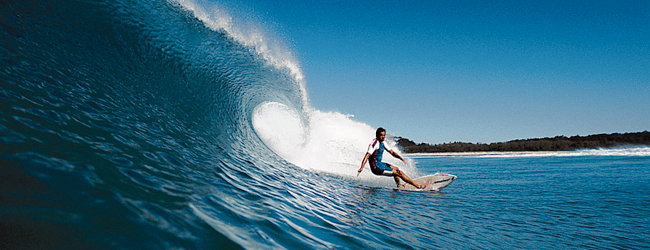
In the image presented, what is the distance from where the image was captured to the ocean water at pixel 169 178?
191 centimetres

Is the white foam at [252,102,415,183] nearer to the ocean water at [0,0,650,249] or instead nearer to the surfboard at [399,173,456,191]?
the ocean water at [0,0,650,249]

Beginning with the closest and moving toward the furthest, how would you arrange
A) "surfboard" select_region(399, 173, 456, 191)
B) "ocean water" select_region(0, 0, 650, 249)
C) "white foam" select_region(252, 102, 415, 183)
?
"ocean water" select_region(0, 0, 650, 249), "surfboard" select_region(399, 173, 456, 191), "white foam" select_region(252, 102, 415, 183)

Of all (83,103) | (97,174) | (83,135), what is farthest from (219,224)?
Result: (83,103)

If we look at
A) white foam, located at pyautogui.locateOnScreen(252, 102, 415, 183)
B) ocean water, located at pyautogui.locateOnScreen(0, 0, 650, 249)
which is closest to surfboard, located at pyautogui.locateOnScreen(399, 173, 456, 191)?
ocean water, located at pyautogui.locateOnScreen(0, 0, 650, 249)

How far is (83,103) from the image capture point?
4.24 m

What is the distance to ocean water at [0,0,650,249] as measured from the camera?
1913mm

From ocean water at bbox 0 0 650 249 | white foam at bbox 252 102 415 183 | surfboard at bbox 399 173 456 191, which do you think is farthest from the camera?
white foam at bbox 252 102 415 183

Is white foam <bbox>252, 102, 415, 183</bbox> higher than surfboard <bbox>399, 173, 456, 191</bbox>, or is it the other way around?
white foam <bbox>252, 102, 415, 183</bbox>

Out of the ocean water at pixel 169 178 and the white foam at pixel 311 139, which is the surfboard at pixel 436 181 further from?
the white foam at pixel 311 139

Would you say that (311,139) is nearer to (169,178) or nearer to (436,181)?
(436,181)

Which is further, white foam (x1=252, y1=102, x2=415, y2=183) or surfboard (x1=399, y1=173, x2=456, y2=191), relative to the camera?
white foam (x1=252, y1=102, x2=415, y2=183)

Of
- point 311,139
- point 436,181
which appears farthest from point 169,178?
point 311,139

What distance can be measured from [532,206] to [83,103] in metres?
8.16

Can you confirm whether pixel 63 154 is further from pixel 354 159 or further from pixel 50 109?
pixel 354 159
